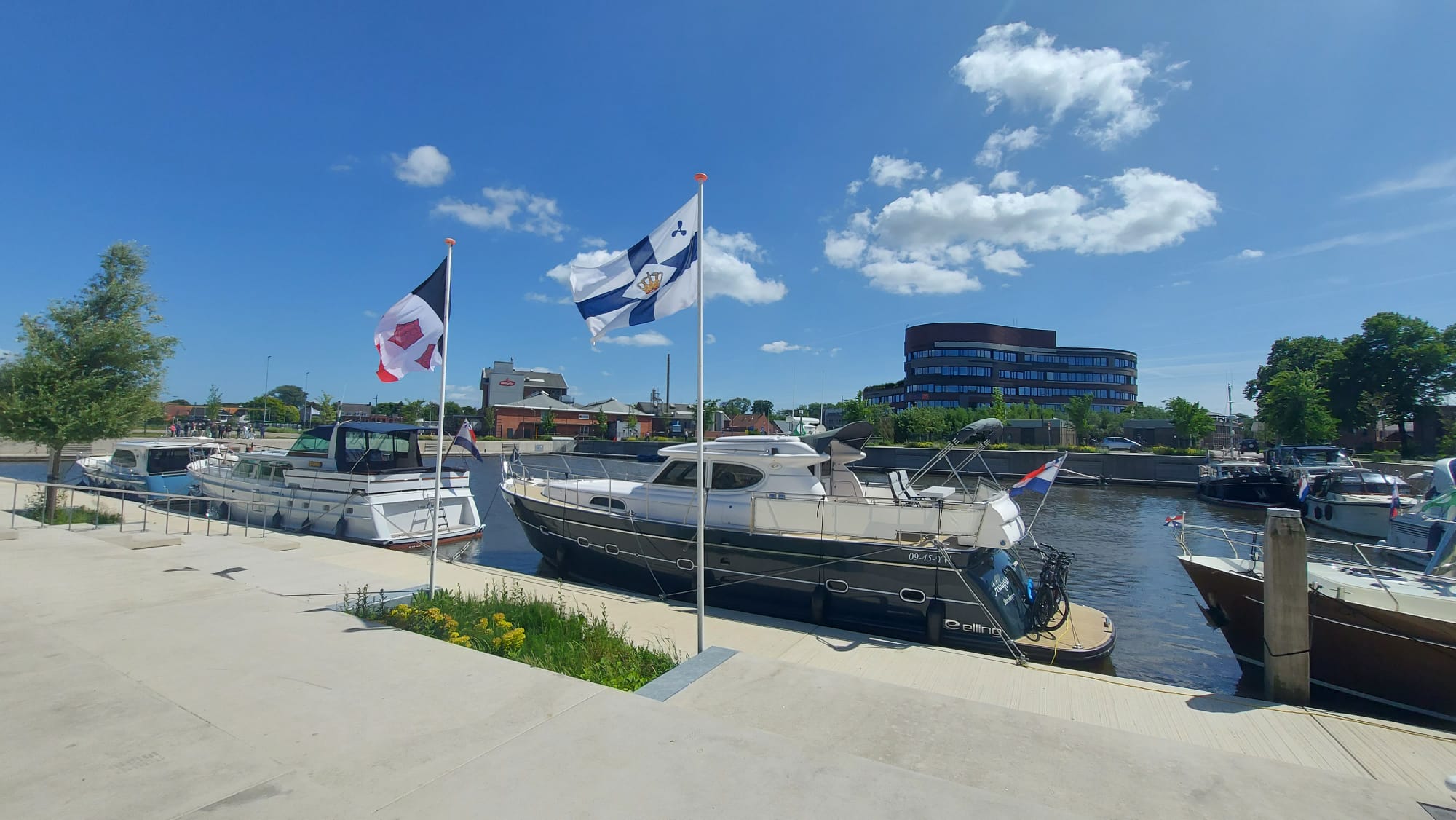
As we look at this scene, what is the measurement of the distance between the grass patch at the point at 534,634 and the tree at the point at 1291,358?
81.7 meters

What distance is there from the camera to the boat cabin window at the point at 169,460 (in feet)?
75.3

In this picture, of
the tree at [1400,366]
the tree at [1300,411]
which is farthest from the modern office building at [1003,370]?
the tree at [1300,411]

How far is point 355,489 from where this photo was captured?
17.0m

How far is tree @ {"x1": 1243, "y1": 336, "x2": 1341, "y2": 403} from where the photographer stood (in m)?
69.6

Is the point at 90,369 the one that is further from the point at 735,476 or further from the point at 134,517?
the point at 735,476

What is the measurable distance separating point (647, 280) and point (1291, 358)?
94.4 m

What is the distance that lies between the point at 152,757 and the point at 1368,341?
84.2m

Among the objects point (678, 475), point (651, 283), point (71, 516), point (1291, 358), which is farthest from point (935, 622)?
point (1291, 358)

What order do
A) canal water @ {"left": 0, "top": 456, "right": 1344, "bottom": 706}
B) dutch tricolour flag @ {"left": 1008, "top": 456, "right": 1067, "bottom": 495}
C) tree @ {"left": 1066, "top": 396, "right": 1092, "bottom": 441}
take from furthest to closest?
1. tree @ {"left": 1066, "top": 396, "right": 1092, "bottom": 441}
2. canal water @ {"left": 0, "top": 456, "right": 1344, "bottom": 706}
3. dutch tricolour flag @ {"left": 1008, "top": 456, "right": 1067, "bottom": 495}

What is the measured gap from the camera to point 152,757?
404 cm

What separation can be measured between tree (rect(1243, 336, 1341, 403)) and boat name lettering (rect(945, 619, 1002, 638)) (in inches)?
3003

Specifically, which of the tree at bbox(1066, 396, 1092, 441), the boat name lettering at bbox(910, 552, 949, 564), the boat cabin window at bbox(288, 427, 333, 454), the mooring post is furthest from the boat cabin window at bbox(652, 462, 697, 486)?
the tree at bbox(1066, 396, 1092, 441)

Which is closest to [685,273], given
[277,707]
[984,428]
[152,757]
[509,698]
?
[509,698]

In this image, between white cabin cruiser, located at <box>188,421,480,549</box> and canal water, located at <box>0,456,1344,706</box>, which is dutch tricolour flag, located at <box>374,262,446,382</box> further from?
white cabin cruiser, located at <box>188,421,480,549</box>
